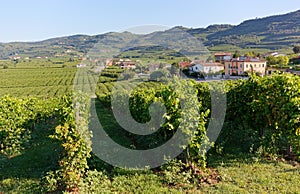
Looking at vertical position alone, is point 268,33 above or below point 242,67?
above

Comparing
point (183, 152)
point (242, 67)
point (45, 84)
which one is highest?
point (242, 67)

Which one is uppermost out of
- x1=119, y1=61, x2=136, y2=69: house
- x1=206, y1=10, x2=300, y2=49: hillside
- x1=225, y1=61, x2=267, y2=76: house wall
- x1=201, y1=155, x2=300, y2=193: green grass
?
x1=206, y1=10, x2=300, y2=49: hillside

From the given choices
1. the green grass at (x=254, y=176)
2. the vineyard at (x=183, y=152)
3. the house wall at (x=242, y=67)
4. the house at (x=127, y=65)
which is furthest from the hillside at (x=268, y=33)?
the green grass at (x=254, y=176)

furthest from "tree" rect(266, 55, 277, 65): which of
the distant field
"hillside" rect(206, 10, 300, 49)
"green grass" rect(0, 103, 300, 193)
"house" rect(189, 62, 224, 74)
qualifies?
"hillside" rect(206, 10, 300, 49)

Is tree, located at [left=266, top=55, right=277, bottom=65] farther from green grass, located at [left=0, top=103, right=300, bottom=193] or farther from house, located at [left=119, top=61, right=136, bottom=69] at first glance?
green grass, located at [left=0, top=103, right=300, bottom=193]

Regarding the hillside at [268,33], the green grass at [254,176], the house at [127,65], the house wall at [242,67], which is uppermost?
the hillside at [268,33]

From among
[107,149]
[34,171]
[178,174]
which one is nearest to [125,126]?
[107,149]

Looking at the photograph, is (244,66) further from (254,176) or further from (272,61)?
(254,176)

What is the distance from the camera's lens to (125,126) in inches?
511

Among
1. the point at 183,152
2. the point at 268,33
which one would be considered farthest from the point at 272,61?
the point at 268,33

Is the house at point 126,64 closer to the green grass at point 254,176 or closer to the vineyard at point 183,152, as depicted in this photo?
the vineyard at point 183,152

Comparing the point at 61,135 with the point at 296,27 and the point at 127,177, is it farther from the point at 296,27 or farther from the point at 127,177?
the point at 296,27

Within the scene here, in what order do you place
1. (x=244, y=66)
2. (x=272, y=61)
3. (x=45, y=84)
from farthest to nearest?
(x=45, y=84) < (x=272, y=61) < (x=244, y=66)

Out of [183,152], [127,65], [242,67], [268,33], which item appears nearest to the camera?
[183,152]
